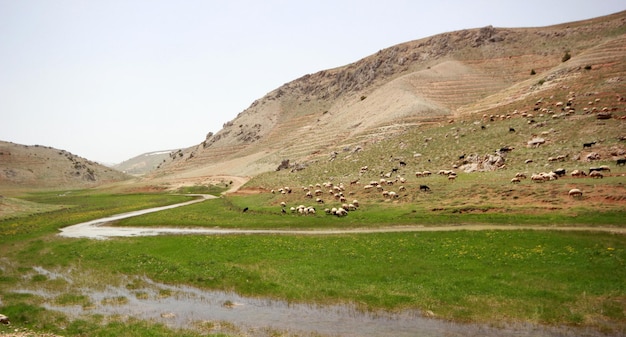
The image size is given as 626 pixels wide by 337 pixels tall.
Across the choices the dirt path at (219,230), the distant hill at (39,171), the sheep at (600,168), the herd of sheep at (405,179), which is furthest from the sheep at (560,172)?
the distant hill at (39,171)

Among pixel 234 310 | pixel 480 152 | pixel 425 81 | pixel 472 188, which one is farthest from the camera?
pixel 425 81

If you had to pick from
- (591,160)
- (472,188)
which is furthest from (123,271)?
(591,160)

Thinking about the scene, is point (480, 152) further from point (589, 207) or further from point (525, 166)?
point (589, 207)

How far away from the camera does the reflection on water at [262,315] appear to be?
63.2ft

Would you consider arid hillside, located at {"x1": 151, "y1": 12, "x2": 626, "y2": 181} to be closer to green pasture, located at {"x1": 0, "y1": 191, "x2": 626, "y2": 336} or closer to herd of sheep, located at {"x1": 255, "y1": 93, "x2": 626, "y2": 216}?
herd of sheep, located at {"x1": 255, "y1": 93, "x2": 626, "y2": 216}

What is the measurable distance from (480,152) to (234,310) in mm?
56808

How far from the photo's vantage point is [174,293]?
27109mm

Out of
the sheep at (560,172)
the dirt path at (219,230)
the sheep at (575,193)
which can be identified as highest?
the sheep at (560,172)

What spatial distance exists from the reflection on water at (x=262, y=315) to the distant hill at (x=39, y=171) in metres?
169

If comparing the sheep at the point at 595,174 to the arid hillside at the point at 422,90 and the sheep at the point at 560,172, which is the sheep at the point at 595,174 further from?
the arid hillside at the point at 422,90

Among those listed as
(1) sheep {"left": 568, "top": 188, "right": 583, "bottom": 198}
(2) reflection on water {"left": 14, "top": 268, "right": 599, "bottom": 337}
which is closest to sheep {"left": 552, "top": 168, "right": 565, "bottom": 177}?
(1) sheep {"left": 568, "top": 188, "right": 583, "bottom": 198}

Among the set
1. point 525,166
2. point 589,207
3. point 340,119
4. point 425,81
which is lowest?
point 589,207

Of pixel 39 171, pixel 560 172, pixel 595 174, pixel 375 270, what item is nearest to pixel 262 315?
pixel 375 270

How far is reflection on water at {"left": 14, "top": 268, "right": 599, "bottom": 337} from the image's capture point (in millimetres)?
19266
